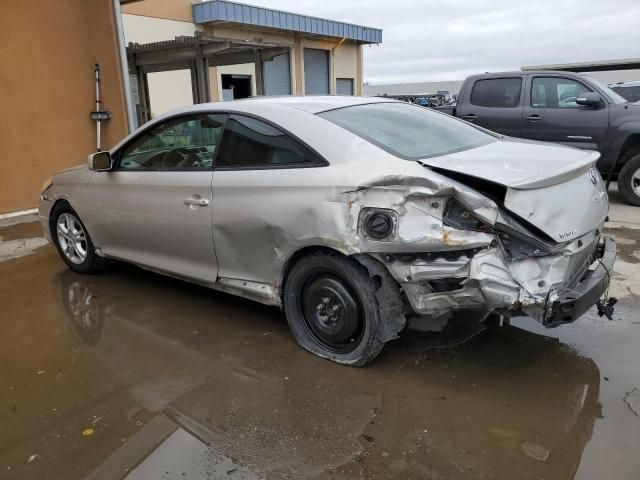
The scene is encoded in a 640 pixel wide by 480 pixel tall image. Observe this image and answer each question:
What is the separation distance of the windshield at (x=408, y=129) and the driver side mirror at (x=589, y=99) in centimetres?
427

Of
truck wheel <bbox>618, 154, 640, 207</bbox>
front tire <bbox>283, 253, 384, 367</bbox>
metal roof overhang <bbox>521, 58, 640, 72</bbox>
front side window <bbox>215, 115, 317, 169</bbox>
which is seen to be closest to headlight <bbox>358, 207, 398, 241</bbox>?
front tire <bbox>283, 253, 384, 367</bbox>

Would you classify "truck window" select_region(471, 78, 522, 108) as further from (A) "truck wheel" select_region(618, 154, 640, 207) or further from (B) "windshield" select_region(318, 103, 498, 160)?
(B) "windshield" select_region(318, 103, 498, 160)

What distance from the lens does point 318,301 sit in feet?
10.7

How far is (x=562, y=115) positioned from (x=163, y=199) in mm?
6257

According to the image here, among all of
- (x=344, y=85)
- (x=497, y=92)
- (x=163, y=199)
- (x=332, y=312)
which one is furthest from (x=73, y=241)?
(x=344, y=85)

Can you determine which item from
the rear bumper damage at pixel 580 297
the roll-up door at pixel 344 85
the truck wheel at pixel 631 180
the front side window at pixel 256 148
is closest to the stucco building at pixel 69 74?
the front side window at pixel 256 148

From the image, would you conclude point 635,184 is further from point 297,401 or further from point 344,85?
point 344,85

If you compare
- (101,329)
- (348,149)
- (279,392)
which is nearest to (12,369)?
(101,329)

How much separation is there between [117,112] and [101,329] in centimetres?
550

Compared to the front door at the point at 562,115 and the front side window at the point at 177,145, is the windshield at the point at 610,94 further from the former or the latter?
the front side window at the point at 177,145

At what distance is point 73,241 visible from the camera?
5.09 meters

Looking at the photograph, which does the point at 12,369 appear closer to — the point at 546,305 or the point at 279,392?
the point at 279,392

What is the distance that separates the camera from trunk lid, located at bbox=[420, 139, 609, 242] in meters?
2.69

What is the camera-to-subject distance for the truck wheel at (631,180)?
24.1ft
